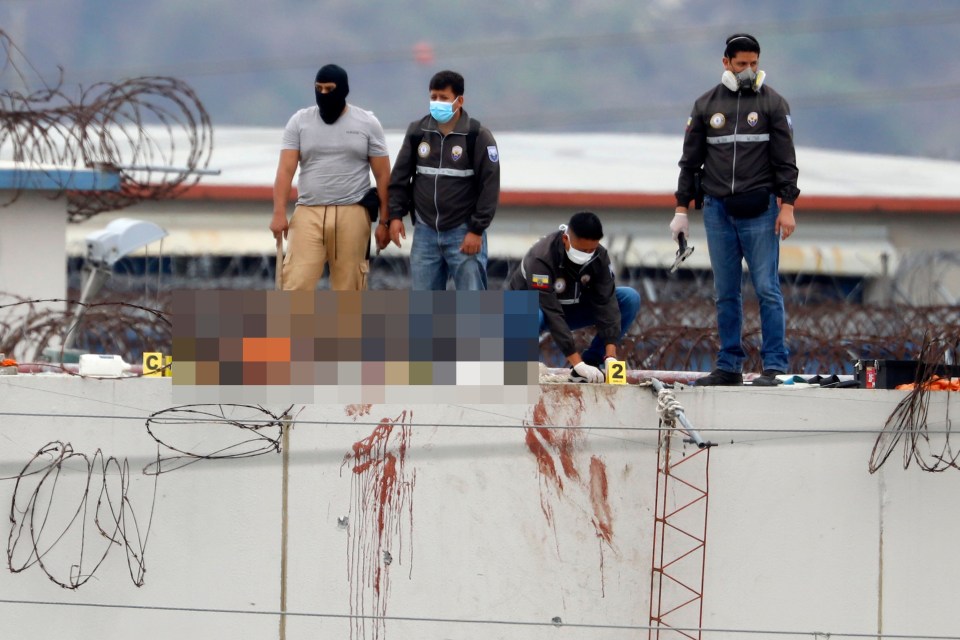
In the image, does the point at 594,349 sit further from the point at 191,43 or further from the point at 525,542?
the point at 191,43

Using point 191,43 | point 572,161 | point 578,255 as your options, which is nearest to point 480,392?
point 578,255

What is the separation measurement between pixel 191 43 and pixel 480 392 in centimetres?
11982

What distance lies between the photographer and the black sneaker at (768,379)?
850 centimetres

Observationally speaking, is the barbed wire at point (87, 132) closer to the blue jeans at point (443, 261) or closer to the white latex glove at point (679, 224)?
the blue jeans at point (443, 261)

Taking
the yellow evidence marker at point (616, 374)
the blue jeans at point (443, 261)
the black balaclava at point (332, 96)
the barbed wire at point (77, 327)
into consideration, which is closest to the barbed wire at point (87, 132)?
the barbed wire at point (77, 327)

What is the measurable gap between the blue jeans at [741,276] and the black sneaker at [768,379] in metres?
0.04

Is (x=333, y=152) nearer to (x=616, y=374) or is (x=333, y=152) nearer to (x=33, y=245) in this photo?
(x=616, y=374)

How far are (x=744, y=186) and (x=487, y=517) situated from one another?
2.41m

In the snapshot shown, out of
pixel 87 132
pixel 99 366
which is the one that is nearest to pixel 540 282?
pixel 99 366

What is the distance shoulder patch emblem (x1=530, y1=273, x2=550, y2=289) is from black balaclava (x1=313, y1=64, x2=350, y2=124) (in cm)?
156

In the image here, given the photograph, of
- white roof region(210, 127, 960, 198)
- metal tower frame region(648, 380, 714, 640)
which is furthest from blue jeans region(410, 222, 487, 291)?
white roof region(210, 127, 960, 198)

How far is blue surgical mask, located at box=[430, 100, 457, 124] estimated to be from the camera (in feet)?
29.7

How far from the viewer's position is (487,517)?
8.00 metres

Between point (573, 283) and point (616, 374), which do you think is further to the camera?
point (573, 283)
